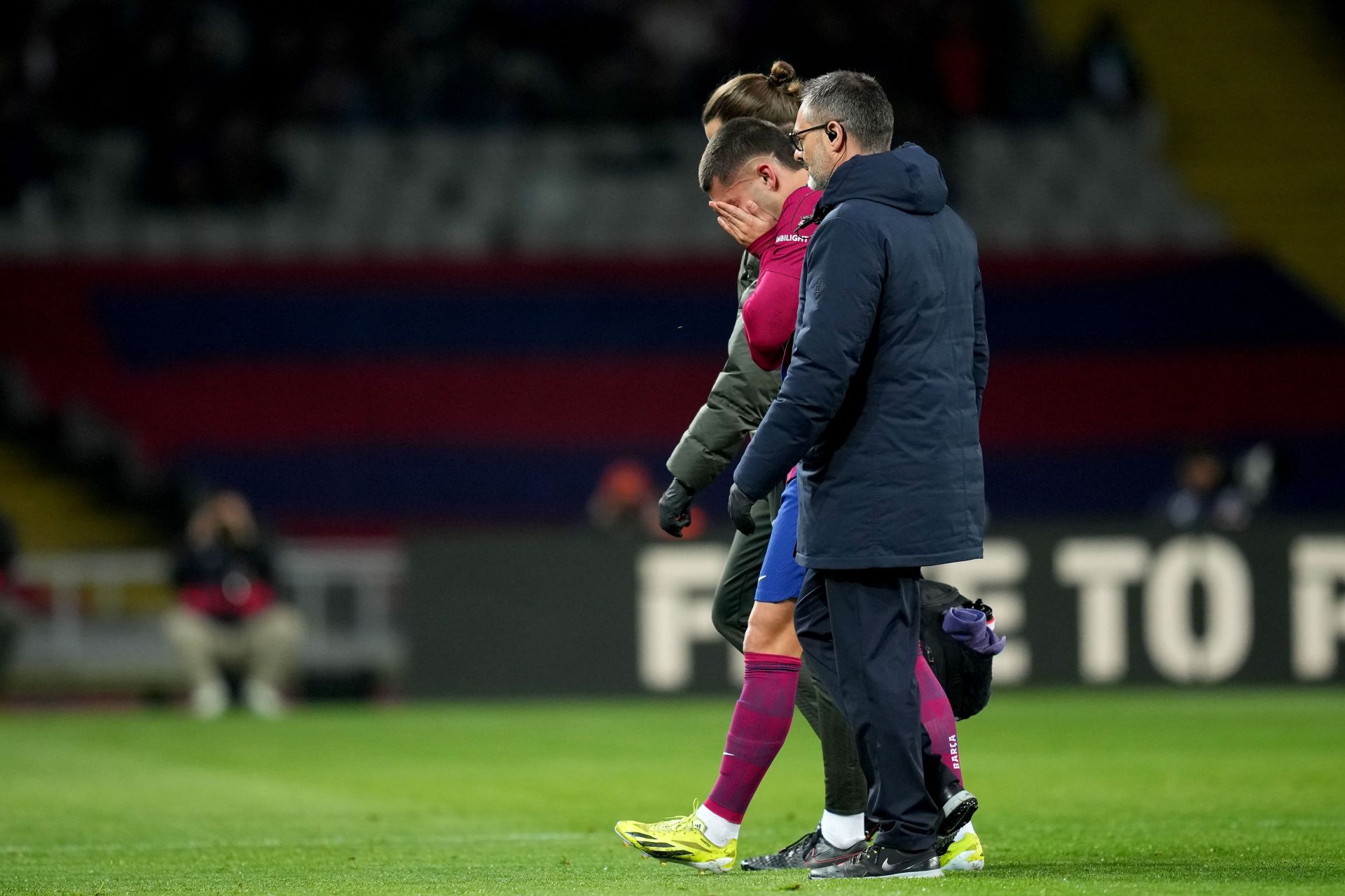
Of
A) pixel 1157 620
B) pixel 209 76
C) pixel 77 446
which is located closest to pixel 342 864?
pixel 1157 620

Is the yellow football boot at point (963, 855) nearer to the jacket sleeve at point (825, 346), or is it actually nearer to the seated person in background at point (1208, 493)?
the jacket sleeve at point (825, 346)

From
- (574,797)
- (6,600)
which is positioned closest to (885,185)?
(574,797)

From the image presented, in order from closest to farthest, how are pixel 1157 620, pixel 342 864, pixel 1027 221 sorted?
pixel 342 864
pixel 1157 620
pixel 1027 221

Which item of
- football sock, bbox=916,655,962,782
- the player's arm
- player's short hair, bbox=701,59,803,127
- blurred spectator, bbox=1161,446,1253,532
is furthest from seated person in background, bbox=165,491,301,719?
the player's arm

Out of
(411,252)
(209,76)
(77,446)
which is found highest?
(209,76)

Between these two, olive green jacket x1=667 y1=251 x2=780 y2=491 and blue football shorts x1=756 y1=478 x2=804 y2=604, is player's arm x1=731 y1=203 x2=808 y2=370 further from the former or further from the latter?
blue football shorts x1=756 y1=478 x2=804 y2=604

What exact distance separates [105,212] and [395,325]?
2.97m

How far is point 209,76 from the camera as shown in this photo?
19984 millimetres

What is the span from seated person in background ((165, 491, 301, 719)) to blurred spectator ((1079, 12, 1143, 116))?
1077cm

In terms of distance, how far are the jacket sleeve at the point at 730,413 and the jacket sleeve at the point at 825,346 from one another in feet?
1.87

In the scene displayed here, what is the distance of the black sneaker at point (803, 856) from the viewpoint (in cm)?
564

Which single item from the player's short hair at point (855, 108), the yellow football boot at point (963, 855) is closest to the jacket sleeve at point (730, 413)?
the player's short hair at point (855, 108)

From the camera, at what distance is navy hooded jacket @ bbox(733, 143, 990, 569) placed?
5.01 meters

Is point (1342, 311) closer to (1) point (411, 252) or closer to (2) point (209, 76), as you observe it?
(1) point (411, 252)
